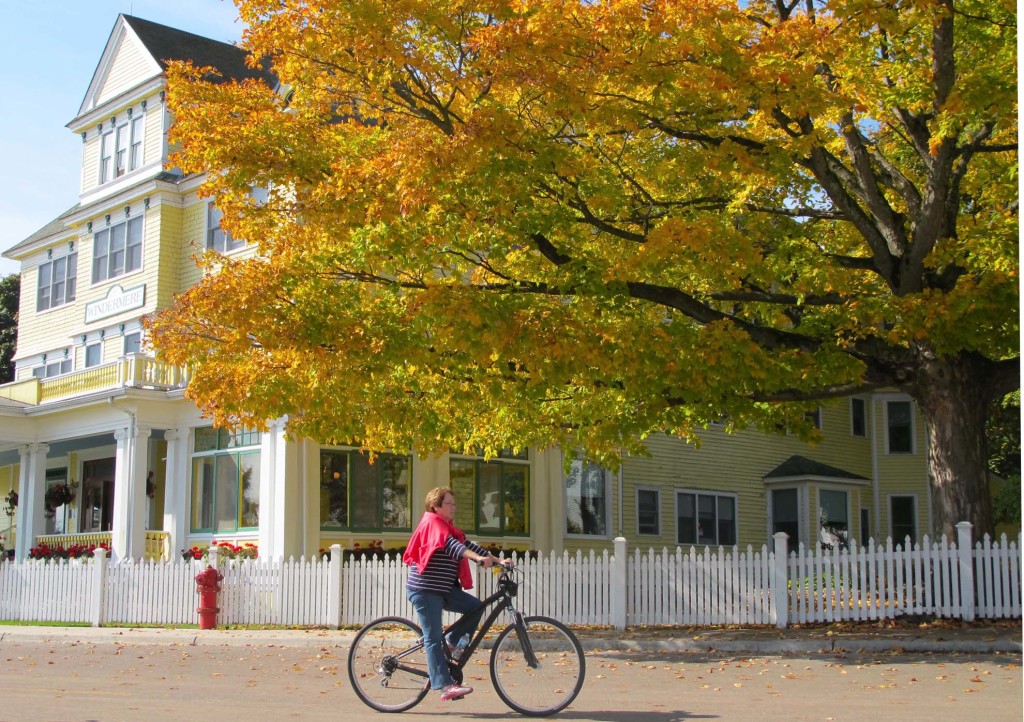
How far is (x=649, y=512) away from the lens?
2927 cm

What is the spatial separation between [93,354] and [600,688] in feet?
75.3

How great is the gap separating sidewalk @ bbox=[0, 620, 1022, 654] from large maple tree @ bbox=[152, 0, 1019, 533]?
7.04 feet

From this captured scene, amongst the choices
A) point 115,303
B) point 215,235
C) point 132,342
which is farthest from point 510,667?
point 115,303

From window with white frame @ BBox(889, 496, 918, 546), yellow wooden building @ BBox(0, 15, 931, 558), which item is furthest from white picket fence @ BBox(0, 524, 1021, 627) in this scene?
window with white frame @ BBox(889, 496, 918, 546)

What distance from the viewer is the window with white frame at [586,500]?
90.0ft

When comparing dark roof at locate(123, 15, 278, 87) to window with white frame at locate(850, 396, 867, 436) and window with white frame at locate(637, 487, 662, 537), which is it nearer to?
window with white frame at locate(637, 487, 662, 537)

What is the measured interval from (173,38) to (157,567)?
1753 cm

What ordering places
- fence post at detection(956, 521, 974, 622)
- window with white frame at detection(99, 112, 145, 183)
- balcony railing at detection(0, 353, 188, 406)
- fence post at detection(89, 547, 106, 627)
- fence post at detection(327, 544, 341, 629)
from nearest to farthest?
fence post at detection(956, 521, 974, 622) < fence post at detection(327, 544, 341, 629) < fence post at detection(89, 547, 106, 627) < balcony railing at detection(0, 353, 188, 406) < window with white frame at detection(99, 112, 145, 183)

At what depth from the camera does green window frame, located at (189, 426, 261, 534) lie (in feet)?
77.7

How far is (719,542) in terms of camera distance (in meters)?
30.7

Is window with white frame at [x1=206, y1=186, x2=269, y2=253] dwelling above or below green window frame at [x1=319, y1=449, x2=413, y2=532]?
above

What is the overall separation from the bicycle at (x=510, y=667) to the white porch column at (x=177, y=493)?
16.1 metres

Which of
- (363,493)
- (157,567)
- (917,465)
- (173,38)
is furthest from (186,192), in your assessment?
(917,465)

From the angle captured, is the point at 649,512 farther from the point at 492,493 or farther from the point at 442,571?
the point at 442,571
